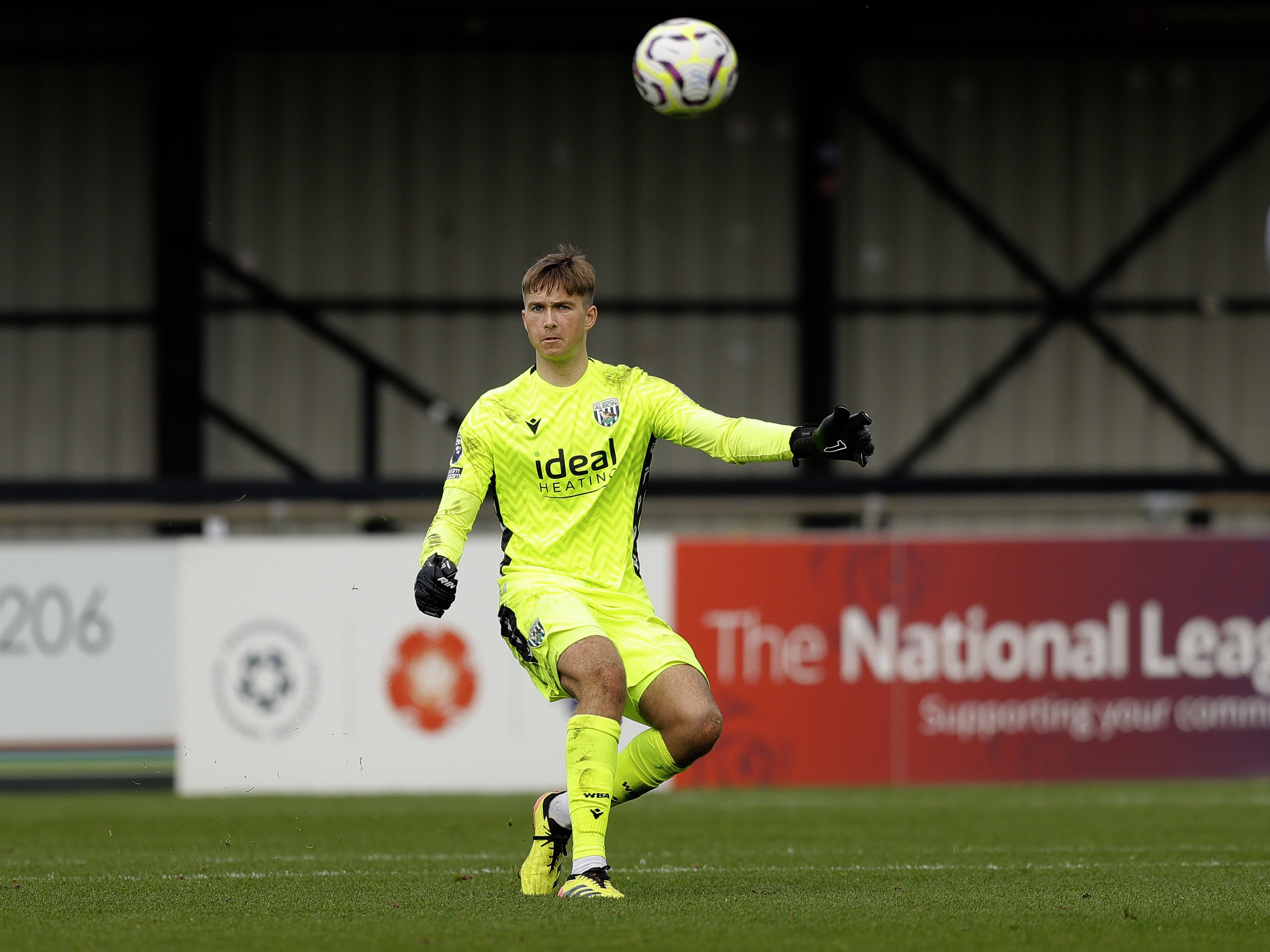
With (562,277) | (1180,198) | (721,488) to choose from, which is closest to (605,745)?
(562,277)

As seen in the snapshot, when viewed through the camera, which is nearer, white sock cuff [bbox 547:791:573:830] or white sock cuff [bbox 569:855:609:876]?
white sock cuff [bbox 569:855:609:876]

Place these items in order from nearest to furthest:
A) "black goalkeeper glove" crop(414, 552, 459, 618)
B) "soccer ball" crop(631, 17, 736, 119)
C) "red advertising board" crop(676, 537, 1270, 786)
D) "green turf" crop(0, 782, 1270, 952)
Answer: "green turf" crop(0, 782, 1270, 952) → "black goalkeeper glove" crop(414, 552, 459, 618) → "soccer ball" crop(631, 17, 736, 119) → "red advertising board" crop(676, 537, 1270, 786)

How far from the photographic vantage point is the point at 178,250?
1708 centimetres

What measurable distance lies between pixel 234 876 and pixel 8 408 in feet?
40.8

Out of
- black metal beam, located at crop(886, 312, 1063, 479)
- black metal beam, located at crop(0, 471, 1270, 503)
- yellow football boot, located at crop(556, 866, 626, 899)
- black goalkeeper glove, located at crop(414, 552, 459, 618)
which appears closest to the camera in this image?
yellow football boot, located at crop(556, 866, 626, 899)

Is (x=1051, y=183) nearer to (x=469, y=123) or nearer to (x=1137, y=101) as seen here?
(x=1137, y=101)

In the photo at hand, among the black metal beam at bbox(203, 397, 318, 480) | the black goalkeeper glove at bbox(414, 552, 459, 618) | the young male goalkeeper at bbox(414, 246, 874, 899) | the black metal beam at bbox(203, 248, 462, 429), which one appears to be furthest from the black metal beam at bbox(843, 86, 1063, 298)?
the black goalkeeper glove at bbox(414, 552, 459, 618)

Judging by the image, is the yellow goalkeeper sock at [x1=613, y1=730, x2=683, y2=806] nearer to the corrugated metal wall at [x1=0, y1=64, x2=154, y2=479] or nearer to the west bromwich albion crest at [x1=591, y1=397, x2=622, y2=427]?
the west bromwich albion crest at [x1=591, y1=397, x2=622, y2=427]

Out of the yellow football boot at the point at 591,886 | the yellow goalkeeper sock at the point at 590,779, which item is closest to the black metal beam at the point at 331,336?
the yellow goalkeeper sock at the point at 590,779

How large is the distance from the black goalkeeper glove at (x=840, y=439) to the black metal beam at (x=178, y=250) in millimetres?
12410

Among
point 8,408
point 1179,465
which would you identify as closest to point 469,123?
point 8,408

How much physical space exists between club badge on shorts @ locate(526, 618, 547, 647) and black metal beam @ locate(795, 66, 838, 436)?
39.9 ft

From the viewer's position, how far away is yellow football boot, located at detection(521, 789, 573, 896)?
18.5ft

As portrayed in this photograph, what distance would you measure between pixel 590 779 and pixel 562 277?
5.19ft
